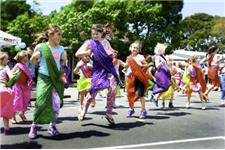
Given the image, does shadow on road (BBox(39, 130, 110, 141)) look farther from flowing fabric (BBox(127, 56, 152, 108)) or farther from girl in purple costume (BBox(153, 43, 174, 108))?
girl in purple costume (BBox(153, 43, 174, 108))

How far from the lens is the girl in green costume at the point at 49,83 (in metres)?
7.39

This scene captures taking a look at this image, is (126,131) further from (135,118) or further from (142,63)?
(142,63)

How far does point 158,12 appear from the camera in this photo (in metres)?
40.0

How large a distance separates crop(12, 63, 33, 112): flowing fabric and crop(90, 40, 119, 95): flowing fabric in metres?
1.71

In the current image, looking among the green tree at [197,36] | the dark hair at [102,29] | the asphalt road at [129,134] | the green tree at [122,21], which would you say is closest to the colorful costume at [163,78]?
the asphalt road at [129,134]

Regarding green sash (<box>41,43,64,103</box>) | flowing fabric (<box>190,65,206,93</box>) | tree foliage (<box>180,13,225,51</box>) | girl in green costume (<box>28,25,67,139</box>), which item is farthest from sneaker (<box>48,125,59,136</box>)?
tree foliage (<box>180,13,225,51</box>)

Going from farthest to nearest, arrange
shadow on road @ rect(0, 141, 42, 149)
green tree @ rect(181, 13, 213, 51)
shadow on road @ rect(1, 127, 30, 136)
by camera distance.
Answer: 1. green tree @ rect(181, 13, 213, 51)
2. shadow on road @ rect(1, 127, 30, 136)
3. shadow on road @ rect(0, 141, 42, 149)

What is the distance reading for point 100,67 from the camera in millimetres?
8594

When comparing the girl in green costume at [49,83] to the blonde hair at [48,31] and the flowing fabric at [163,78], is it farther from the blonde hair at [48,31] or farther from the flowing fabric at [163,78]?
the flowing fabric at [163,78]

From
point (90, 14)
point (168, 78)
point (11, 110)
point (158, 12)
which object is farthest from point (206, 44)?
point (11, 110)

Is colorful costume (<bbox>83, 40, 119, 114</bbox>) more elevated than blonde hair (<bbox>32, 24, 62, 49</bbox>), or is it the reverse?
blonde hair (<bbox>32, 24, 62, 49</bbox>)

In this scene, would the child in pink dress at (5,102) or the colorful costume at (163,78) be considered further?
the colorful costume at (163,78)

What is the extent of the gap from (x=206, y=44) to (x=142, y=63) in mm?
59944

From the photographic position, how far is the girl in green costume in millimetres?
7391
